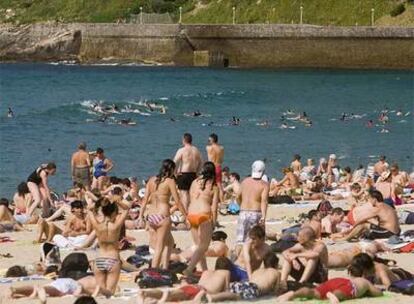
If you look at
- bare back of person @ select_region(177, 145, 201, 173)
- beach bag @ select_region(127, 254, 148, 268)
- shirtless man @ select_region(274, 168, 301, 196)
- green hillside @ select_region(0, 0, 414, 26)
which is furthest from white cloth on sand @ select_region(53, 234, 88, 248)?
A: green hillside @ select_region(0, 0, 414, 26)

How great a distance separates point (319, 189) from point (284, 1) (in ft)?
223

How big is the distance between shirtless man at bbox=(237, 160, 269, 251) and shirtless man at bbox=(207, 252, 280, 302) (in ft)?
3.63

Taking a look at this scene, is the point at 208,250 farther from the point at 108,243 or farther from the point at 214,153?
the point at 214,153

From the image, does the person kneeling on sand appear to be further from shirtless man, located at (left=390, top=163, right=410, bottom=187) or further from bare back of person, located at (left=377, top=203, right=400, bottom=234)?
shirtless man, located at (left=390, top=163, right=410, bottom=187)

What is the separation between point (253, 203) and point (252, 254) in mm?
1139

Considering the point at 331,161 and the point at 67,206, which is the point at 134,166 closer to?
the point at 331,161

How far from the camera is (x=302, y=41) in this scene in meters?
81.2

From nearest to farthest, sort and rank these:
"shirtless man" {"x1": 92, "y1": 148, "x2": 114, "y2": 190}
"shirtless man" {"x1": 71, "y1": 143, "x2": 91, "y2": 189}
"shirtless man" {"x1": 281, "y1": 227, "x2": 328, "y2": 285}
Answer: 1. "shirtless man" {"x1": 281, "y1": 227, "x2": 328, "y2": 285}
2. "shirtless man" {"x1": 92, "y1": 148, "x2": 114, "y2": 190}
3. "shirtless man" {"x1": 71, "y1": 143, "x2": 91, "y2": 189}

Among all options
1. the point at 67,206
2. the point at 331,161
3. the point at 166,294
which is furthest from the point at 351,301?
the point at 331,161

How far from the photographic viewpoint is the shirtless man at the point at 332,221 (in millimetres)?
17969

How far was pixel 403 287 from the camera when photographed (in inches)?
543

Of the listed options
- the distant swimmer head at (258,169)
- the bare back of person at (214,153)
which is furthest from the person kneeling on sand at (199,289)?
the bare back of person at (214,153)

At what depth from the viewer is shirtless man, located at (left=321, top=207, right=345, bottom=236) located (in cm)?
1797

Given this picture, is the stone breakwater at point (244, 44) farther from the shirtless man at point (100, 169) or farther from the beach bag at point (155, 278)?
the beach bag at point (155, 278)
